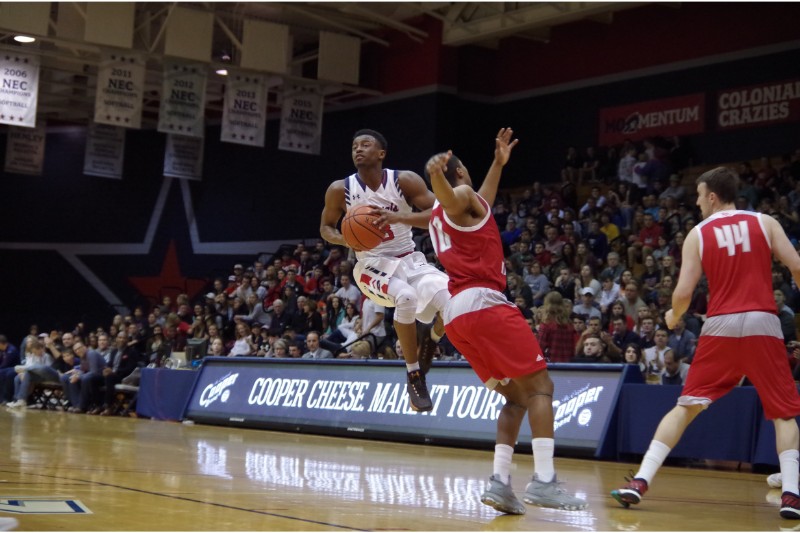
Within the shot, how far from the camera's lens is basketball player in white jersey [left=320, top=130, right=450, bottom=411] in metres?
7.45

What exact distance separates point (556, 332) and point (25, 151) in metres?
21.7

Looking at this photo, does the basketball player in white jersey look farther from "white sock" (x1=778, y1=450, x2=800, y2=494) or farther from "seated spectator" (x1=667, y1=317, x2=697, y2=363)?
"seated spectator" (x1=667, y1=317, x2=697, y2=363)

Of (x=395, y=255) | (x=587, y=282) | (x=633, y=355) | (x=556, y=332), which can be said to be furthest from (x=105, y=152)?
(x=395, y=255)

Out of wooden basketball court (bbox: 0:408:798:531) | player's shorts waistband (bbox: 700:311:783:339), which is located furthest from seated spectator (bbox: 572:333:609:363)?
player's shorts waistband (bbox: 700:311:783:339)

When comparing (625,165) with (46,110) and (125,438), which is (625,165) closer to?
(125,438)

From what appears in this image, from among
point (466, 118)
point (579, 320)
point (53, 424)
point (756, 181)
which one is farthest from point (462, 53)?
point (53, 424)

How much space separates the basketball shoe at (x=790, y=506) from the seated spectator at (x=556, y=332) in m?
6.95

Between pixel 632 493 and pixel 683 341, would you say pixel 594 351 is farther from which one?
pixel 632 493

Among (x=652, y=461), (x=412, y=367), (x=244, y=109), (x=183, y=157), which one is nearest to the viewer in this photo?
(x=652, y=461)

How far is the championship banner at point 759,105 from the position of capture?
66.5 ft

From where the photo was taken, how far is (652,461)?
5.97 m

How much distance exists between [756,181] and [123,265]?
66.7 feet

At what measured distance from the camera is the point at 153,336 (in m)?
21.1

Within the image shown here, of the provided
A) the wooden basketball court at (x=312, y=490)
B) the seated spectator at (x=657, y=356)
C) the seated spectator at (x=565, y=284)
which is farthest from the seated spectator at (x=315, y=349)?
the seated spectator at (x=657, y=356)
